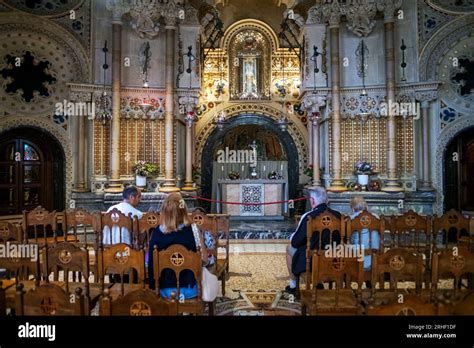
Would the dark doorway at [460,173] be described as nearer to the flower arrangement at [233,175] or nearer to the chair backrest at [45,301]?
the flower arrangement at [233,175]

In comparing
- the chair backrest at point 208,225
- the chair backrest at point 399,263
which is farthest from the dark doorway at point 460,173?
the chair backrest at point 399,263

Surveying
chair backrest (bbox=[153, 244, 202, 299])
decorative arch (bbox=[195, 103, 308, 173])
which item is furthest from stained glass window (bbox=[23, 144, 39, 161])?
chair backrest (bbox=[153, 244, 202, 299])

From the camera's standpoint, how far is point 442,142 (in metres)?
10.7

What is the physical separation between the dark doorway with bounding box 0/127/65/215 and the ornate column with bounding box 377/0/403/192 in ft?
28.1

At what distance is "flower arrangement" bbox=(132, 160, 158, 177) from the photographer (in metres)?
11.0

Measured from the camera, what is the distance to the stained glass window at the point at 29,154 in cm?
1060

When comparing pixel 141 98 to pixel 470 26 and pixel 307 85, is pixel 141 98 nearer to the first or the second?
pixel 307 85

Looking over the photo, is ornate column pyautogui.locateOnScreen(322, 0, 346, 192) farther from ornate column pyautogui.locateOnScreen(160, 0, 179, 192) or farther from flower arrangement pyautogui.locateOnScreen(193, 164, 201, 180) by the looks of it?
ornate column pyautogui.locateOnScreen(160, 0, 179, 192)

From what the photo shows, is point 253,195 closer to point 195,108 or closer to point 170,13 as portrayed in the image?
point 195,108

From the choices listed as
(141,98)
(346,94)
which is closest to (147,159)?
(141,98)

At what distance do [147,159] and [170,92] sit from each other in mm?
1954

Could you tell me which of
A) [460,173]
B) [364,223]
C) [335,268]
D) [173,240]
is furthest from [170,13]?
[335,268]

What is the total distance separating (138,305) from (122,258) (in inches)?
53.2
